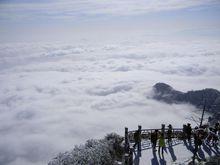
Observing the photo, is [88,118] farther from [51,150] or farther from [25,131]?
[51,150]

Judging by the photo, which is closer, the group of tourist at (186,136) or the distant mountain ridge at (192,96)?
the group of tourist at (186,136)

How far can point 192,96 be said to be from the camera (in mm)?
104688

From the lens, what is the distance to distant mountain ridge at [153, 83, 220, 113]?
86619mm

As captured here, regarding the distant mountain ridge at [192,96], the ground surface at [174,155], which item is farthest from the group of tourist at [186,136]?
the distant mountain ridge at [192,96]

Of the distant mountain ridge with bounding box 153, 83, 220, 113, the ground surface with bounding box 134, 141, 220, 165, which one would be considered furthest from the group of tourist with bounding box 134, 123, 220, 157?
the distant mountain ridge with bounding box 153, 83, 220, 113

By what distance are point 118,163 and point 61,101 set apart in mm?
151324

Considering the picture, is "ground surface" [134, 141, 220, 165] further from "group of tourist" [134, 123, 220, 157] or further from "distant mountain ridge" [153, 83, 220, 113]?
"distant mountain ridge" [153, 83, 220, 113]

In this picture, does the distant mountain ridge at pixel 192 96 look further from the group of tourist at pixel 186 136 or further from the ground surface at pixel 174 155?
the ground surface at pixel 174 155

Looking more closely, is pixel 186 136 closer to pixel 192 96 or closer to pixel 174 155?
pixel 174 155

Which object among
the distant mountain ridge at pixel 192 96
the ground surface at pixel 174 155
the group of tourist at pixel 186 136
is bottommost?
the distant mountain ridge at pixel 192 96

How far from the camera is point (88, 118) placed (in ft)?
385

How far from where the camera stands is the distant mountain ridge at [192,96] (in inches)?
3410

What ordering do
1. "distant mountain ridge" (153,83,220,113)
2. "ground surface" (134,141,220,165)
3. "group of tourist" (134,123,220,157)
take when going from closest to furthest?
"ground surface" (134,141,220,165)
"group of tourist" (134,123,220,157)
"distant mountain ridge" (153,83,220,113)

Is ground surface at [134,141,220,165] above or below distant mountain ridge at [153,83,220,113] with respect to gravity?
above
